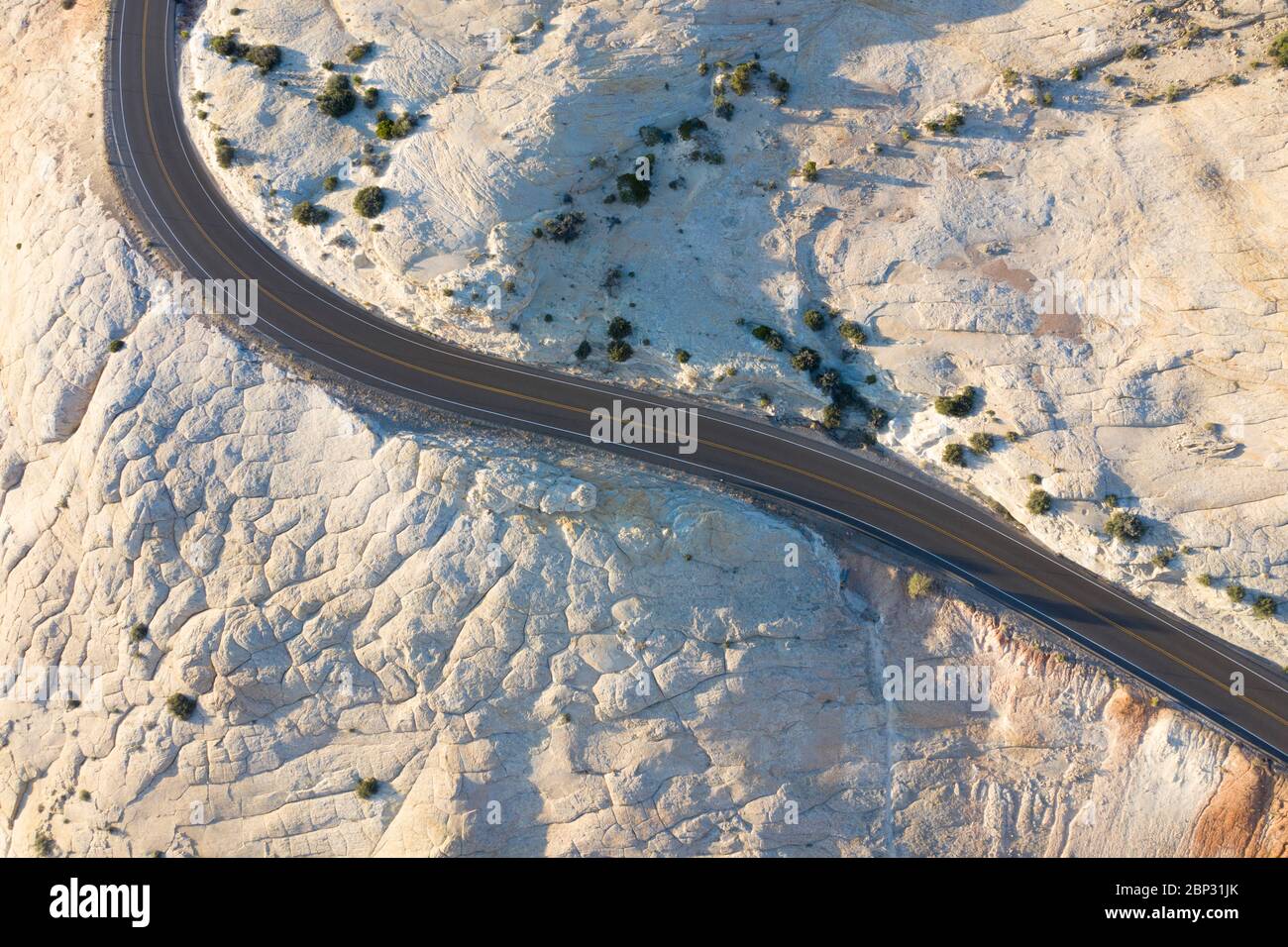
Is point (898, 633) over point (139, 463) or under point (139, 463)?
under

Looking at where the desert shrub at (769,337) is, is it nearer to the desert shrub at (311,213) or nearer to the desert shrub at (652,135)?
the desert shrub at (652,135)

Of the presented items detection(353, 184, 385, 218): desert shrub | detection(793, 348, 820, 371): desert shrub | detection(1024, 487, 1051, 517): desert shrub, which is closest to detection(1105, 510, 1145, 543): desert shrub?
detection(1024, 487, 1051, 517): desert shrub

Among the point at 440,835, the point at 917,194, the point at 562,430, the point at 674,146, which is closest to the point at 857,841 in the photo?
the point at 440,835

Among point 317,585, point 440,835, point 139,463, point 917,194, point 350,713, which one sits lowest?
point 440,835

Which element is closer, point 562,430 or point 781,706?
point 781,706

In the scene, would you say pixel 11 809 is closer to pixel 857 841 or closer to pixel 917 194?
pixel 857 841

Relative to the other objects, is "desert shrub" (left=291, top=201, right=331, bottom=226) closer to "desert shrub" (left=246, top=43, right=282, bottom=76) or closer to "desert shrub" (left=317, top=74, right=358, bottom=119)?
"desert shrub" (left=317, top=74, right=358, bottom=119)
